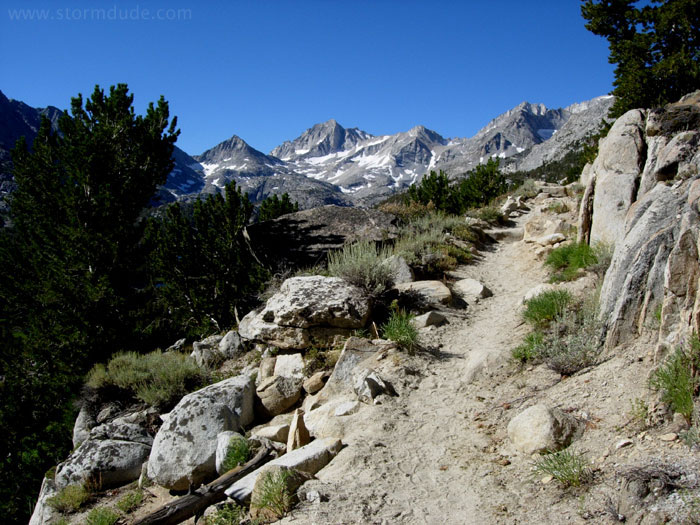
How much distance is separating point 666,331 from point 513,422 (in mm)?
1683

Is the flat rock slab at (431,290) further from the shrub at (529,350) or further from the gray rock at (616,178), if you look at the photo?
the gray rock at (616,178)

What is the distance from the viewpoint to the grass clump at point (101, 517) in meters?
4.81

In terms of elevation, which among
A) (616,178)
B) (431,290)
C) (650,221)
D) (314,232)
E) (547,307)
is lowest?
(547,307)

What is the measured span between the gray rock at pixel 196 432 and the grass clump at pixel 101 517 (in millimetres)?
634

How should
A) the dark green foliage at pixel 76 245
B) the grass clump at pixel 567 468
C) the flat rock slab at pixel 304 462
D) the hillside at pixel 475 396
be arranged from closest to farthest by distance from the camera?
the grass clump at pixel 567 468, the hillside at pixel 475 396, the flat rock slab at pixel 304 462, the dark green foliage at pixel 76 245

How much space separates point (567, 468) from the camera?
10.0 feet

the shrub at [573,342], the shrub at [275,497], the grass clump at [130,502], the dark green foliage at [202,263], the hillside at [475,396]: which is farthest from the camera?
the dark green foliage at [202,263]

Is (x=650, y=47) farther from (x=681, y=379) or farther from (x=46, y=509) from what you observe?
(x=46, y=509)

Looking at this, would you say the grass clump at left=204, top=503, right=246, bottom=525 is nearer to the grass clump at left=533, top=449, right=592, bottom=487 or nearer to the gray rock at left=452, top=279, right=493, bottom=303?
the grass clump at left=533, top=449, right=592, bottom=487

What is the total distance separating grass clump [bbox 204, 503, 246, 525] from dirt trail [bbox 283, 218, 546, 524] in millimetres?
648

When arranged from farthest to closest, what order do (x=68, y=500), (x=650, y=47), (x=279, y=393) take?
(x=650, y=47) < (x=279, y=393) < (x=68, y=500)

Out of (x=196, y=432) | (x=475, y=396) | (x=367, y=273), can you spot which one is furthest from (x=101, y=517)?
(x=367, y=273)

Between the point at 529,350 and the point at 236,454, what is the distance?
4.13 m

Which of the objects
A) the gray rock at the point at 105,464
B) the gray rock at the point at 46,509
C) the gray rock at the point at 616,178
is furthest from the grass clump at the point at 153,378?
the gray rock at the point at 616,178
